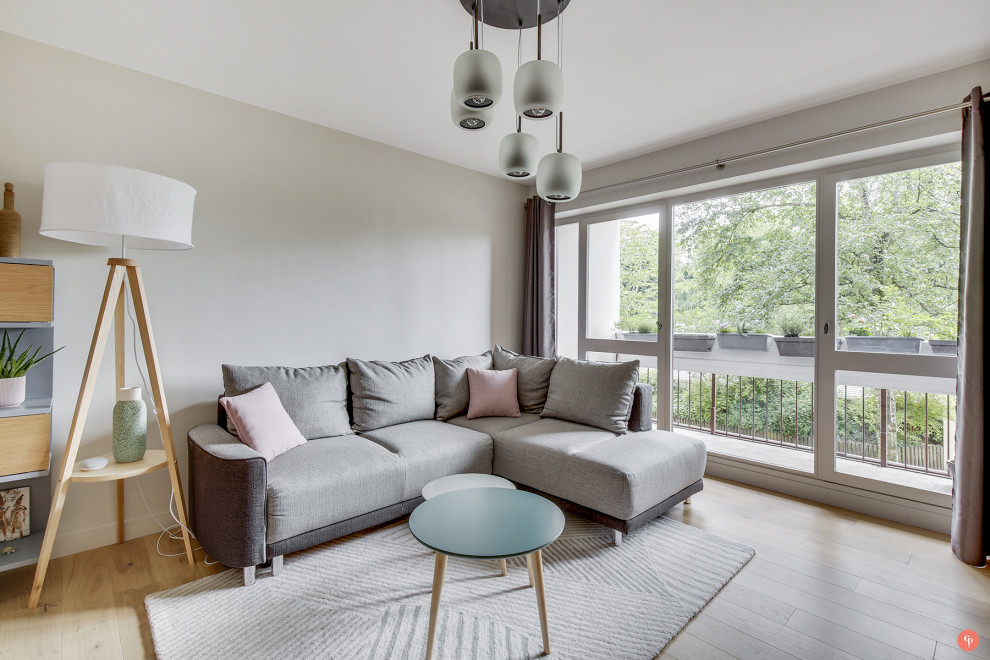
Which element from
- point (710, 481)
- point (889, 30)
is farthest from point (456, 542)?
point (889, 30)

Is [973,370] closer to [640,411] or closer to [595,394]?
[640,411]

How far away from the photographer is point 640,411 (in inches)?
122

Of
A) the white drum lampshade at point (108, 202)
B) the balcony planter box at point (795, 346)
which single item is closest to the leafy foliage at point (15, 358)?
the white drum lampshade at point (108, 202)

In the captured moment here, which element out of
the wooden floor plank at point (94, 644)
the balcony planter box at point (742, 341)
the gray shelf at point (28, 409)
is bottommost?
the wooden floor plank at point (94, 644)

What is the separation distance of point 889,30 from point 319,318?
3.50 m

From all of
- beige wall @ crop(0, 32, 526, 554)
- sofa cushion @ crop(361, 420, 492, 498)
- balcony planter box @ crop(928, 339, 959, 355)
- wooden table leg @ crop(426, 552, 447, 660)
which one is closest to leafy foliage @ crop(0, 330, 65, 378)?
beige wall @ crop(0, 32, 526, 554)

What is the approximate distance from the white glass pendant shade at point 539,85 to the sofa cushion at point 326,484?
1.85 metres

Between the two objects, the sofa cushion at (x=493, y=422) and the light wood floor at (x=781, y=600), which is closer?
the light wood floor at (x=781, y=600)

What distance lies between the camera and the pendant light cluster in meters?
1.62

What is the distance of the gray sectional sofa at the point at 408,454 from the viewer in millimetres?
2070

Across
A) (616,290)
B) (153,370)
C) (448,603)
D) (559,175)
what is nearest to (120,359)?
(153,370)

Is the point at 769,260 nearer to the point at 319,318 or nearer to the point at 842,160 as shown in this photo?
Answer: the point at 842,160

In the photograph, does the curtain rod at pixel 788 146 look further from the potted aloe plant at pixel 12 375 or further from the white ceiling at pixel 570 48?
the potted aloe plant at pixel 12 375

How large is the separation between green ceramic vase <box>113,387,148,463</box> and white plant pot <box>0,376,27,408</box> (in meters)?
0.33
